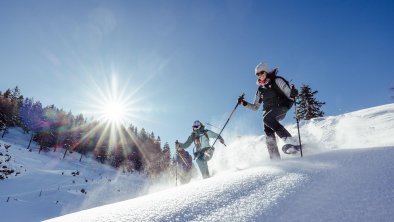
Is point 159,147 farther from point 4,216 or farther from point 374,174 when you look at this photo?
point 374,174

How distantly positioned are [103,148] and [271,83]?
300ft

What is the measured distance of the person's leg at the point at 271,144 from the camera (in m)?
5.98

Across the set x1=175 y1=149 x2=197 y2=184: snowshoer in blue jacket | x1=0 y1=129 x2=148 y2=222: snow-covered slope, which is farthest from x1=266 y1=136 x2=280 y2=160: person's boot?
x1=0 y1=129 x2=148 y2=222: snow-covered slope

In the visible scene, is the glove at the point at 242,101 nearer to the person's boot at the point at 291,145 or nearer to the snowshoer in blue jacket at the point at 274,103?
the snowshoer in blue jacket at the point at 274,103

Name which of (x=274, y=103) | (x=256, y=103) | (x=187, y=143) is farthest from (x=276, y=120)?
(x=187, y=143)

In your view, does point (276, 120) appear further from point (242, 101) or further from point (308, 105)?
point (308, 105)

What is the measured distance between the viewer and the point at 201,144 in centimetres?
925

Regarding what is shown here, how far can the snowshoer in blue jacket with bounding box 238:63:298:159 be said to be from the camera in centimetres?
600

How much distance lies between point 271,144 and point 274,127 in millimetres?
353

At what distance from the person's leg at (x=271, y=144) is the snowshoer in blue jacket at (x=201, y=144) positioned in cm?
236

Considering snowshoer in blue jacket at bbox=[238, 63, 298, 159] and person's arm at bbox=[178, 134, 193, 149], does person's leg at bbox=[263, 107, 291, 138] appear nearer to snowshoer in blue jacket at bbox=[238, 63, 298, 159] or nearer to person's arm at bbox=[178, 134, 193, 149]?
snowshoer in blue jacket at bbox=[238, 63, 298, 159]

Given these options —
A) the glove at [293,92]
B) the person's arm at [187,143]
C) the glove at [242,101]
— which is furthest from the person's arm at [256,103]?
the person's arm at [187,143]

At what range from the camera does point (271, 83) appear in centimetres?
629

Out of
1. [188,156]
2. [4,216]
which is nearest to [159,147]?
[4,216]
